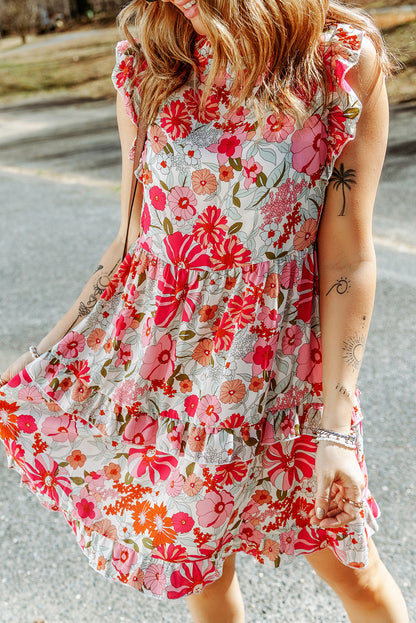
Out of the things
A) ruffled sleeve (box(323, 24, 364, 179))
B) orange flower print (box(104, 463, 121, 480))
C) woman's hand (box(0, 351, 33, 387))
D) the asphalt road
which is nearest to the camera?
ruffled sleeve (box(323, 24, 364, 179))

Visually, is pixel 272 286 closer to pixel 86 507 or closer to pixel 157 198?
pixel 157 198

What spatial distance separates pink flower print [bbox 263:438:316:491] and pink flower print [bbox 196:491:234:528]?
0.12 metres

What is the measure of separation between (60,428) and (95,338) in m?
0.20

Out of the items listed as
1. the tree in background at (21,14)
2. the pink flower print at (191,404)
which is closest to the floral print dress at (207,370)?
the pink flower print at (191,404)

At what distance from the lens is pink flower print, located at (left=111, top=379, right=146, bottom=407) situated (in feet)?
4.60

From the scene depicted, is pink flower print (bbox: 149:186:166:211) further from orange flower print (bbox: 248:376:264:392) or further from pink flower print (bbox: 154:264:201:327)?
orange flower print (bbox: 248:376:264:392)

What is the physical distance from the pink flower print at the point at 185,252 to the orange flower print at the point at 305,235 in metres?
0.17

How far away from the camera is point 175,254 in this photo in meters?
1.38

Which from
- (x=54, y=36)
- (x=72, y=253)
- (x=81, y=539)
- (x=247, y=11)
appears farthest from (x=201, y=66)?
(x=54, y=36)

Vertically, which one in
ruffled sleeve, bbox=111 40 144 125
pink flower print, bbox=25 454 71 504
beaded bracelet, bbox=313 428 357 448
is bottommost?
pink flower print, bbox=25 454 71 504

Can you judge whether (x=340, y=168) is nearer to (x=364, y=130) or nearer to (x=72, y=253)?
(x=364, y=130)

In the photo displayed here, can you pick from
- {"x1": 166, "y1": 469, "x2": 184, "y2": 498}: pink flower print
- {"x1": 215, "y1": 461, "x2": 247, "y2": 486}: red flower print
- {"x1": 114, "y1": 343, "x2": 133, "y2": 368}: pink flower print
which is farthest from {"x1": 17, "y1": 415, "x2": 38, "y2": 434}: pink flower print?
{"x1": 215, "y1": 461, "x2": 247, "y2": 486}: red flower print

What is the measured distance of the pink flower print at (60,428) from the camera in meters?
1.48

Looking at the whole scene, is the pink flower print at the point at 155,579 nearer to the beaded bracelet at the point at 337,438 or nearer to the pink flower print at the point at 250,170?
the beaded bracelet at the point at 337,438
